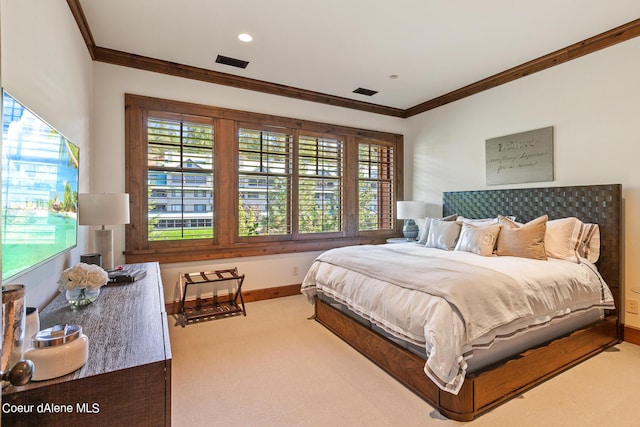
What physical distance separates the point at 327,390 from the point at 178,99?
3399 millimetres

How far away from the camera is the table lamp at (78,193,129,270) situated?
2.53 meters

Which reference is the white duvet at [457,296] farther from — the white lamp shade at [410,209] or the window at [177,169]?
the window at [177,169]

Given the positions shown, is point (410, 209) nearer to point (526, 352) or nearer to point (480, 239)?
point (480, 239)

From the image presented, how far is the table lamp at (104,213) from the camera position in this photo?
2529mm

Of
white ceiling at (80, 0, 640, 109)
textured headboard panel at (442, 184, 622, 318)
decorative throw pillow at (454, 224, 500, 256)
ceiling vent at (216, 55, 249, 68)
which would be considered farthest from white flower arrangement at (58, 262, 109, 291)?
textured headboard panel at (442, 184, 622, 318)

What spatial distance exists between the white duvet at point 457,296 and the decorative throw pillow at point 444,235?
0.57 metres

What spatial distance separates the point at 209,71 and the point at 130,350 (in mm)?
3445

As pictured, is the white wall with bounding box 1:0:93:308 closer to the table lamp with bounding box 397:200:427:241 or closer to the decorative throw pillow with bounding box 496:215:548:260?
the decorative throw pillow with bounding box 496:215:548:260

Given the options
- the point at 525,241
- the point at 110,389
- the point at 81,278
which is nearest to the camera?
the point at 110,389

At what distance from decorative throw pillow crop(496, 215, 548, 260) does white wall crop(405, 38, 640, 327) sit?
761 mm

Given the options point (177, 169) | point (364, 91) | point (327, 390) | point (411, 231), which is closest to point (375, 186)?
point (411, 231)

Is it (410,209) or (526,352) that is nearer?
(526,352)

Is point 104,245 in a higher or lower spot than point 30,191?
lower

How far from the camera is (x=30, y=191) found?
58.3 inches
